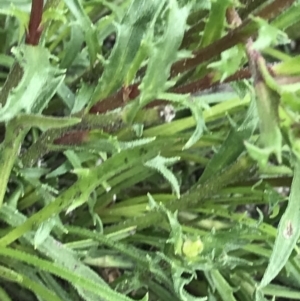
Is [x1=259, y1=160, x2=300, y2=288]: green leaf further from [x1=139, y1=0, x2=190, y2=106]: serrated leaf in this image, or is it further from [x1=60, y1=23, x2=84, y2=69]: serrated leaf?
[x1=60, y1=23, x2=84, y2=69]: serrated leaf

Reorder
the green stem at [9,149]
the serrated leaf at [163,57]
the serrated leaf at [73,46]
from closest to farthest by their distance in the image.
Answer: the serrated leaf at [163,57] < the green stem at [9,149] < the serrated leaf at [73,46]

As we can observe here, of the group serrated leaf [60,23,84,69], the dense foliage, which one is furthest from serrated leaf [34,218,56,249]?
serrated leaf [60,23,84,69]

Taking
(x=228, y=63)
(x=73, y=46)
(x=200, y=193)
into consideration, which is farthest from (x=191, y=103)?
(x=73, y=46)

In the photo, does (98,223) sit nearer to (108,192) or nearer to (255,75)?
(108,192)

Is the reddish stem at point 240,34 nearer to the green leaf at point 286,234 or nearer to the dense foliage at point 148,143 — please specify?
the dense foliage at point 148,143

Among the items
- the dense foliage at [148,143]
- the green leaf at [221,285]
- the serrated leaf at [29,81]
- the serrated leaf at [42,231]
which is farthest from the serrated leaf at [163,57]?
the green leaf at [221,285]

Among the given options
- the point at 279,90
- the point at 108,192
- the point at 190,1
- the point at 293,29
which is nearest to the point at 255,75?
the point at 279,90

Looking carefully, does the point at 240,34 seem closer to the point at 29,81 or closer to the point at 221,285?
the point at 29,81

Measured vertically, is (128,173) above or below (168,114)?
below
